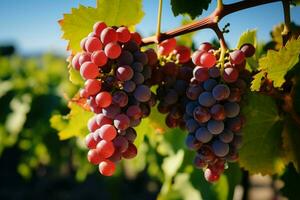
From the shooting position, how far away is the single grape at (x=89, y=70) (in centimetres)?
98

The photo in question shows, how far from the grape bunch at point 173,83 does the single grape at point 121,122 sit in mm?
177

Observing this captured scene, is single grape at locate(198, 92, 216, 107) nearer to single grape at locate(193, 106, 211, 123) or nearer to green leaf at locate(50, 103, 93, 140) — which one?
single grape at locate(193, 106, 211, 123)

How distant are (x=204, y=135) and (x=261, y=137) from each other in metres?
0.45

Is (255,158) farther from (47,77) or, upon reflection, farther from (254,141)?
(47,77)

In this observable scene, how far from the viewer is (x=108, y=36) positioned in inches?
39.1

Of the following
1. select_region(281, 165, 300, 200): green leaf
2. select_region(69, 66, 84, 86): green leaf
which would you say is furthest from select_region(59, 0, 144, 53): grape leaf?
select_region(281, 165, 300, 200): green leaf

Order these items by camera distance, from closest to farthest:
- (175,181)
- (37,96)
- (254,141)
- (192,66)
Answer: (192,66) → (254,141) → (175,181) → (37,96)

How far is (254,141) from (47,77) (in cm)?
431

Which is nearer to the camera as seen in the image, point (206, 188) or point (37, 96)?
point (206, 188)

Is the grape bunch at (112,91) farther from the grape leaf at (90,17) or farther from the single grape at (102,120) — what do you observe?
the grape leaf at (90,17)

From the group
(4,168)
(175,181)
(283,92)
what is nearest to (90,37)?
(283,92)

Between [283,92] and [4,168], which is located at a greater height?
[283,92]

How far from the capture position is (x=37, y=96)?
418 cm

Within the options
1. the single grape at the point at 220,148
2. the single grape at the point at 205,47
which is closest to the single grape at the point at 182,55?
the single grape at the point at 205,47
